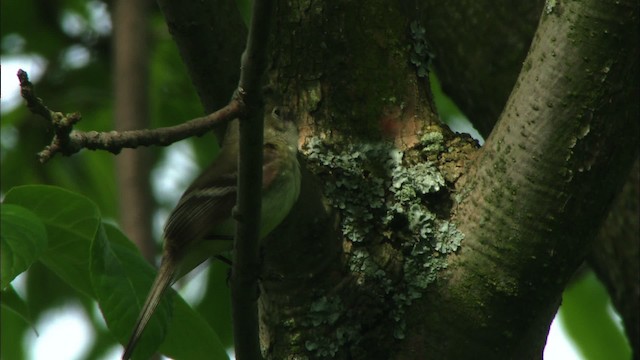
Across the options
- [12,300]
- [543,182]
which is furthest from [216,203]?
[543,182]

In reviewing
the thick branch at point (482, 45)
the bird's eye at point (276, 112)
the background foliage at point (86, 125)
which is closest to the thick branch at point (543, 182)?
the bird's eye at point (276, 112)

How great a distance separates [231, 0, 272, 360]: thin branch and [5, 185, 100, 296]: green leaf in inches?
18.7

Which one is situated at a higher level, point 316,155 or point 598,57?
point 316,155

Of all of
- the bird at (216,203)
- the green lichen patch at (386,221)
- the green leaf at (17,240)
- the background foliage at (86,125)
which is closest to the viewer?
the green leaf at (17,240)

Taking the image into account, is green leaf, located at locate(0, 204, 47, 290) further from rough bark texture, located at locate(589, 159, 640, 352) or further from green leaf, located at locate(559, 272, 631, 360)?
green leaf, located at locate(559, 272, 631, 360)

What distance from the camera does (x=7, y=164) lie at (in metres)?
5.38

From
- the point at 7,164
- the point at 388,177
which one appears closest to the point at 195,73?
the point at 388,177

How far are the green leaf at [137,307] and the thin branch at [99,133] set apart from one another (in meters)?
0.52

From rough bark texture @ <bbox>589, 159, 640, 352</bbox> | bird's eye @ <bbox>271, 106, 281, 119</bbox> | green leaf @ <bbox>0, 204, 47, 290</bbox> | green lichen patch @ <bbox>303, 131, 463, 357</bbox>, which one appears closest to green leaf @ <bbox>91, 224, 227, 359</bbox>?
green leaf @ <bbox>0, 204, 47, 290</bbox>

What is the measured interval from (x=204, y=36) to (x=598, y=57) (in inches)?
45.7

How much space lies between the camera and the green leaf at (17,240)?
2.39m

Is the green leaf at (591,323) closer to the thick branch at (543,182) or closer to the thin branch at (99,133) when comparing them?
the thick branch at (543,182)

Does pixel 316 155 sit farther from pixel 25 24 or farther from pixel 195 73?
pixel 25 24

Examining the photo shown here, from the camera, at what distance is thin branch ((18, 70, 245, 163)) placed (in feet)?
6.44
